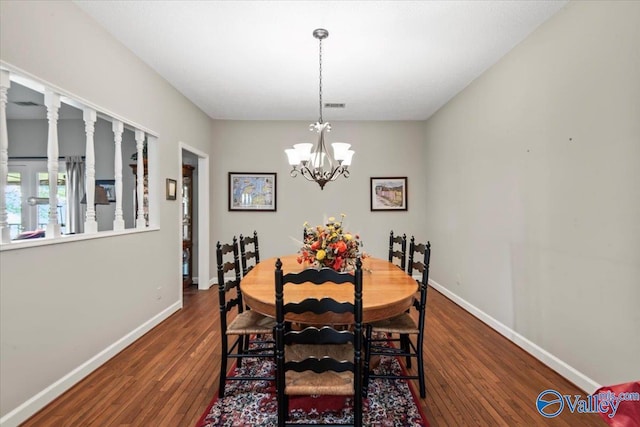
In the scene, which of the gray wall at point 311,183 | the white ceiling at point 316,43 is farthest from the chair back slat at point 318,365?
the gray wall at point 311,183

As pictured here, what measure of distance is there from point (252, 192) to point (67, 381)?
345 centimetres

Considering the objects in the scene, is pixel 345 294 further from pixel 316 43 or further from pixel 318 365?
pixel 316 43

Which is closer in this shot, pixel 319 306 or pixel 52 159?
pixel 319 306

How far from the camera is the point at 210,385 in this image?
88.2 inches

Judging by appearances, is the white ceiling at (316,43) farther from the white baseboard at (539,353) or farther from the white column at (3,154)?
the white baseboard at (539,353)

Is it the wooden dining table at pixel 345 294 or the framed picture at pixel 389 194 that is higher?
the framed picture at pixel 389 194

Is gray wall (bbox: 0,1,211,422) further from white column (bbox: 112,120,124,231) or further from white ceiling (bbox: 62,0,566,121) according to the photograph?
white ceiling (bbox: 62,0,566,121)

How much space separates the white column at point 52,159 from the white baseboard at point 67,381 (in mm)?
1006

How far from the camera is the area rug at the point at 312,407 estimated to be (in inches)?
73.6

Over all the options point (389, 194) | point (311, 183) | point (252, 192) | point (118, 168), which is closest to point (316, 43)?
point (118, 168)

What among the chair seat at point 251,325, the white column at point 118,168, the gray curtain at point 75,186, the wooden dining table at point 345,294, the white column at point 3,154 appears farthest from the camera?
the gray curtain at point 75,186

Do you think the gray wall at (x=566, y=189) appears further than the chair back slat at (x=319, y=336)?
Yes

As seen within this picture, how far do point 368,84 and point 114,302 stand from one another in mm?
3476

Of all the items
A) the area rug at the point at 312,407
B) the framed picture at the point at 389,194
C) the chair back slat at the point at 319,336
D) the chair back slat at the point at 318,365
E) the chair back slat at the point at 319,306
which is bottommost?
the area rug at the point at 312,407
